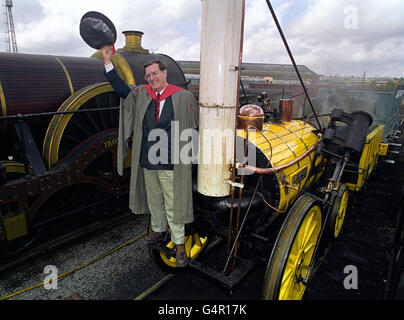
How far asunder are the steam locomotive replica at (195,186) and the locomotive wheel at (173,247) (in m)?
0.02

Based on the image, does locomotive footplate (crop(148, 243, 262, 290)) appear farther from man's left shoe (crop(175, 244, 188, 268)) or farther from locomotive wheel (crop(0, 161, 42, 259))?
locomotive wheel (crop(0, 161, 42, 259))

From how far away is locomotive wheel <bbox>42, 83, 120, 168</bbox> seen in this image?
4.33m

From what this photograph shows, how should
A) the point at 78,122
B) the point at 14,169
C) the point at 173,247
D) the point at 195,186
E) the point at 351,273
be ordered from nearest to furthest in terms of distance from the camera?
the point at 195,186, the point at 173,247, the point at 351,273, the point at 14,169, the point at 78,122

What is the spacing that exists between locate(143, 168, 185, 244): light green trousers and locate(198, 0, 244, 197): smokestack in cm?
41

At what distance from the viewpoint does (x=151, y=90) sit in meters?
2.80

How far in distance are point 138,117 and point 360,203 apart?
5636 millimetres

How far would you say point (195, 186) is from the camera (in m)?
3.20

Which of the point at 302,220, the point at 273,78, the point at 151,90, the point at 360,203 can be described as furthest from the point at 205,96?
the point at 273,78

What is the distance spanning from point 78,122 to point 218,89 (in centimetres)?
335

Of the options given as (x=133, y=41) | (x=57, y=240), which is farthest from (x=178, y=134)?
(x=133, y=41)

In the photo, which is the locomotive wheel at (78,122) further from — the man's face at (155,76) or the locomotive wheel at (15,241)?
the man's face at (155,76)

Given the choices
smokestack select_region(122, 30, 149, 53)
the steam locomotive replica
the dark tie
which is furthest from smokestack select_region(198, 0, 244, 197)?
smokestack select_region(122, 30, 149, 53)

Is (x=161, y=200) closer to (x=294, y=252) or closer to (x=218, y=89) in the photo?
(x=218, y=89)

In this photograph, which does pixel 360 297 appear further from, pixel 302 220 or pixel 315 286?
pixel 302 220
